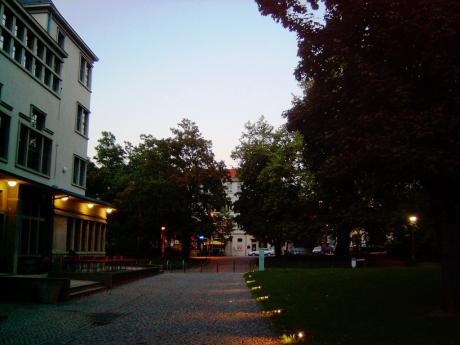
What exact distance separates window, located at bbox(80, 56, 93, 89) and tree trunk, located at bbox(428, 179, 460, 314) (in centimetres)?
2735

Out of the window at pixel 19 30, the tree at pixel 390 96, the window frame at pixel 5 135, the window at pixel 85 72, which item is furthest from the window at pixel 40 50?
the tree at pixel 390 96

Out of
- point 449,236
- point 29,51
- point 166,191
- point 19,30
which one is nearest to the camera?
point 449,236

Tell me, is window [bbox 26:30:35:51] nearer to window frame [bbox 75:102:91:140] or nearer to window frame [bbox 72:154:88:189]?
window frame [bbox 75:102:91:140]

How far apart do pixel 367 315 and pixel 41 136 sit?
2089cm

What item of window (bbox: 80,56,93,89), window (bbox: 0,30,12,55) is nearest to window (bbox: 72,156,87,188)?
window (bbox: 80,56,93,89)

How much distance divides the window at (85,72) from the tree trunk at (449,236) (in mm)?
27354

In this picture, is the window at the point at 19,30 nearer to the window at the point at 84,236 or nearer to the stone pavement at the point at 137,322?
the window at the point at 84,236

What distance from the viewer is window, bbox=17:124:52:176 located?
24.2 metres

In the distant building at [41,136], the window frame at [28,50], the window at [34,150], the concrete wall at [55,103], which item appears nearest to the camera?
the distant building at [41,136]

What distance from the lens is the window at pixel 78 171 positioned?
3269 centimetres

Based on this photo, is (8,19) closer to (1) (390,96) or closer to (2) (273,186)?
(1) (390,96)

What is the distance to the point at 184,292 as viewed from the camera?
20.0 m

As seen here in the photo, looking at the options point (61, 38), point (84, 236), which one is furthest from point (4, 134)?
point (84, 236)

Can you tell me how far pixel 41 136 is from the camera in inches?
1038
